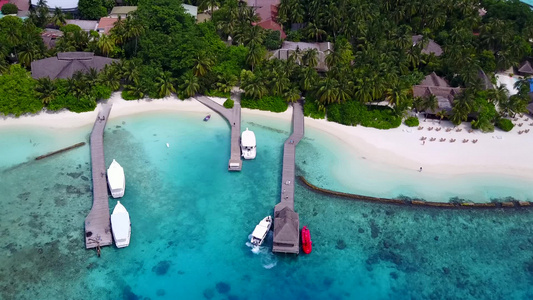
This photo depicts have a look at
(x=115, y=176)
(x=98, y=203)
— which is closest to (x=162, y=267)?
(x=98, y=203)

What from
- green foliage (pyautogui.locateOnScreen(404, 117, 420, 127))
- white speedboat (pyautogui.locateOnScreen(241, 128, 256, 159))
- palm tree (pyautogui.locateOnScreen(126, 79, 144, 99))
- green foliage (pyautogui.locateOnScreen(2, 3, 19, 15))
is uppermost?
green foliage (pyautogui.locateOnScreen(2, 3, 19, 15))

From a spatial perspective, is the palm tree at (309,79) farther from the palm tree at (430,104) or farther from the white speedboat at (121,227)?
the white speedboat at (121,227)

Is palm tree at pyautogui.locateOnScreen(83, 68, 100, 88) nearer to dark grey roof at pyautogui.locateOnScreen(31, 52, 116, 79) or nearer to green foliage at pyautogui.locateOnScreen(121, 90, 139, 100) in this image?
A: dark grey roof at pyautogui.locateOnScreen(31, 52, 116, 79)

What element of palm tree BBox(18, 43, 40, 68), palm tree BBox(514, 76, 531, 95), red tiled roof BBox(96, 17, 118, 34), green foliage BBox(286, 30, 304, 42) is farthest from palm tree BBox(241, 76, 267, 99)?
Result: palm tree BBox(514, 76, 531, 95)

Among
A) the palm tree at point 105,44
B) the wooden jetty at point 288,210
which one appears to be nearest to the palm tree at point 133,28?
the palm tree at point 105,44

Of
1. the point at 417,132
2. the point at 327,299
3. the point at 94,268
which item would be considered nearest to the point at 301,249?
the point at 327,299

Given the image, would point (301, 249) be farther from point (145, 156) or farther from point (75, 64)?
point (75, 64)
